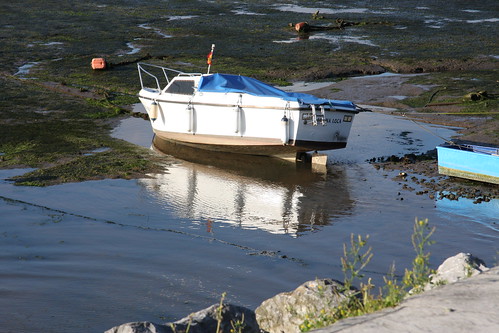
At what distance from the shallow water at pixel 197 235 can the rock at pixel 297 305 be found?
159cm

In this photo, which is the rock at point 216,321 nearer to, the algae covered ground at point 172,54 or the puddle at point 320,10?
the algae covered ground at point 172,54

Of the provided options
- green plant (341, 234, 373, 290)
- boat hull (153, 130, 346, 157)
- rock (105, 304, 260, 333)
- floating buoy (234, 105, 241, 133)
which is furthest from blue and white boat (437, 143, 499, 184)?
rock (105, 304, 260, 333)

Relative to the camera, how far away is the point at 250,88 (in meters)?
17.4

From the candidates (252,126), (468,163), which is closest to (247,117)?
(252,126)

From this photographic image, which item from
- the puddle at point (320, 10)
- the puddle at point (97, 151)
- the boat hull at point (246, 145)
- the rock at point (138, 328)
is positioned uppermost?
the puddle at point (320, 10)

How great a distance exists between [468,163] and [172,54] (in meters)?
19.4

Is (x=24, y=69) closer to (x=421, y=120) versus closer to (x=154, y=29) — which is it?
(x=154, y=29)

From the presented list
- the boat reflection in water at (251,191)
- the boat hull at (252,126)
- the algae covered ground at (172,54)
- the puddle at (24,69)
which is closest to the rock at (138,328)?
the boat reflection in water at (251,191)

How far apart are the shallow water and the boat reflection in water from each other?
4 cm

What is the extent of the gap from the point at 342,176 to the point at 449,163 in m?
2.35

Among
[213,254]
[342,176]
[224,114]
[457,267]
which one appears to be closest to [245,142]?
[224,114]

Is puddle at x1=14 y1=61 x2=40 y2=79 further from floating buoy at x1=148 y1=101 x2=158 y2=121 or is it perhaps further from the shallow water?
the shallow water

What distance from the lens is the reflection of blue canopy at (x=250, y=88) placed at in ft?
54.6

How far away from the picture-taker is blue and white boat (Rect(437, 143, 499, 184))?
14.4 m
